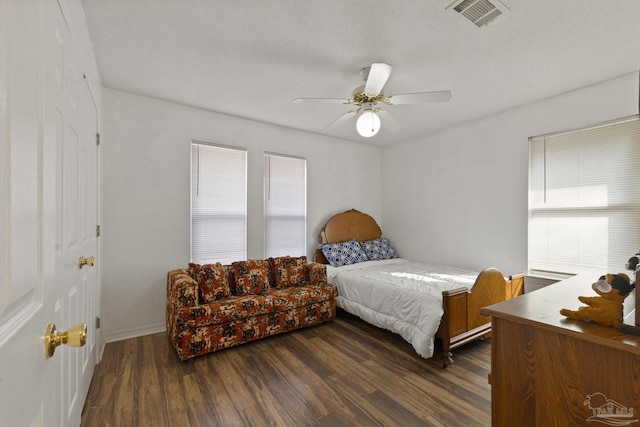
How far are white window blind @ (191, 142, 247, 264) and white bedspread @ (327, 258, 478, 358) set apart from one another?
137 centimetres

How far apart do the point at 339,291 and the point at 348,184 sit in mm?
1940

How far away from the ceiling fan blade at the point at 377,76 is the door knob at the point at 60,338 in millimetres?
2145

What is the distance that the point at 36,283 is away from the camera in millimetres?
598

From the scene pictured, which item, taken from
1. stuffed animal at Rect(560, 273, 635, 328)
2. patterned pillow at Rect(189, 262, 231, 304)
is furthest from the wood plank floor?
stuffed animal at Rect(560, 273, 635, 328)

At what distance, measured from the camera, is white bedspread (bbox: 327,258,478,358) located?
2.49 metres

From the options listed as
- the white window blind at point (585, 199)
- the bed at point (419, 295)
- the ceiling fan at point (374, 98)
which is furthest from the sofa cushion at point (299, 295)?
the white window blind at point (585, 199)

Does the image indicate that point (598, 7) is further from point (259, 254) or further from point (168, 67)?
point (259, 254)

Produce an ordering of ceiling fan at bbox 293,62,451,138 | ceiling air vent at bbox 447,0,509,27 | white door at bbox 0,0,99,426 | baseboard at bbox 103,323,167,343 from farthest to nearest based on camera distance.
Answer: baseboard at bbox 103,323,167,343 → ceiling fan at bbox 293,62,451,138 → ceiling air vent at bbox 447,0,509,27 → white door at bbox 0,0,99,426

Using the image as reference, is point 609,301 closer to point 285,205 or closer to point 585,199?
point 585,199

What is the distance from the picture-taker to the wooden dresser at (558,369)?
970mm

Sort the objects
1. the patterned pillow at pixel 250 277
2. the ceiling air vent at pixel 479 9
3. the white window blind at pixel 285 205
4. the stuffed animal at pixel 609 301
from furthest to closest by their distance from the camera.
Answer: the white window blind at pixel 285 205 < the patterned pillow at pixel 250 277 < the ceiling air vent at pixel 479 9 < the stuffed animal at pixel 609 301

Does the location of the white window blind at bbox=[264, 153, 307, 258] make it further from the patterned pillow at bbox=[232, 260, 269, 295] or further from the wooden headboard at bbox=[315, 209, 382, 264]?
the patterned pillow at bbox=[232, 260, 269, 295]

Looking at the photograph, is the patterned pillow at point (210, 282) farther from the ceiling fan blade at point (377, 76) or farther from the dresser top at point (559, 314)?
the dresser top at point (559, 314)

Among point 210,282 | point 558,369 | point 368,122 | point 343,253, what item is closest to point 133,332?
point 210,282
